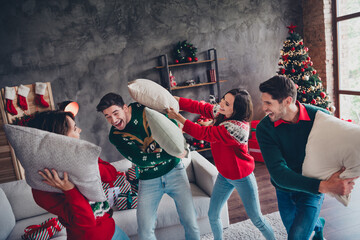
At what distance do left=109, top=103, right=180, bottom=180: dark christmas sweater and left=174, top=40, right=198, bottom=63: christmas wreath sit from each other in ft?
9.54

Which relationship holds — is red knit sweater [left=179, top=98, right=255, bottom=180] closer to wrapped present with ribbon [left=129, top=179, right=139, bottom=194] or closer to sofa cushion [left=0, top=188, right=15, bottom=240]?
wrapped present with ribbon [left=129, top=179, right=139, bottom=194]

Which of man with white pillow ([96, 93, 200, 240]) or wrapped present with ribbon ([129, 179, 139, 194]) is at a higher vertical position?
man with white pillow ([96, 93, 200, 240])

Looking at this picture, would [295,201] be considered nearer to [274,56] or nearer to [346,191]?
[346,191]

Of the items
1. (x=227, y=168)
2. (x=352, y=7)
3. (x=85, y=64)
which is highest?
(x=352, y=7)

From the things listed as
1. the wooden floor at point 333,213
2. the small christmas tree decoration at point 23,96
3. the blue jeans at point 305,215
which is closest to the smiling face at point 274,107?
the blue jeans at point 305,215

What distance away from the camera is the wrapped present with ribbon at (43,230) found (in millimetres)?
2061

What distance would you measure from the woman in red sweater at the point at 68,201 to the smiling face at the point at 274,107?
104cm

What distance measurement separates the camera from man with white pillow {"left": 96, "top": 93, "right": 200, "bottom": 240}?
1.68 meters

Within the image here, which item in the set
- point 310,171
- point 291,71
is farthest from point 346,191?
point 291,71

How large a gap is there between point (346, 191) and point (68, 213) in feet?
4.35

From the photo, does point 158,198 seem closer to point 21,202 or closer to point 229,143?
point 229,143

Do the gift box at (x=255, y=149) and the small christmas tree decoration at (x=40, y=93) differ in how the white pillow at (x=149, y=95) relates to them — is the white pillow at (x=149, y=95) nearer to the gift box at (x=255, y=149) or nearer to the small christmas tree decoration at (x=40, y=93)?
the small christmas tree decoration at (x=40, y=93)

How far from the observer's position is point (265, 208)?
2.85 m

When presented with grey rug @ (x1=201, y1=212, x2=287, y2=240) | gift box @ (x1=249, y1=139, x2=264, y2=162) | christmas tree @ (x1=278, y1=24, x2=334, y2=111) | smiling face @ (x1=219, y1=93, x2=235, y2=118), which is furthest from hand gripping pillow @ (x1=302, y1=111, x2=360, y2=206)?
christmas tree @ (x1=278, y1=24, x2=334, y2=111)
